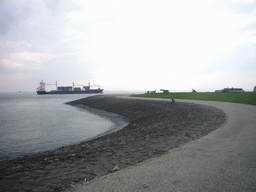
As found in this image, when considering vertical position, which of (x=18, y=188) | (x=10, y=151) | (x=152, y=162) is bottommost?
(x=10, y=151)

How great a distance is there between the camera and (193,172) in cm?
443

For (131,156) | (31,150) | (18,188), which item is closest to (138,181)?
(131,156)

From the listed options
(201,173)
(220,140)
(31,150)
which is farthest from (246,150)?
(31,150)

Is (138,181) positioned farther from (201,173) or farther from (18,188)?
(18,188)

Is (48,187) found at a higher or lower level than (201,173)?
lower

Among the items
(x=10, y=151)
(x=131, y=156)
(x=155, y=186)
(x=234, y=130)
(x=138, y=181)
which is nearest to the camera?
(x=155, y=186)

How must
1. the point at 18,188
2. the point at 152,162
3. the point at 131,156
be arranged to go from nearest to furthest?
the point at 18,188
the point at 152,162
the point at 131,156

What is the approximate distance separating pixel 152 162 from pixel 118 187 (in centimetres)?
176

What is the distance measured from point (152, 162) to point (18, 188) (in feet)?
12.7

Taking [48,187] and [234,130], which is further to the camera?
[234,130]

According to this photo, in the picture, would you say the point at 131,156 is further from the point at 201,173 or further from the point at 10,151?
the point at 10,151

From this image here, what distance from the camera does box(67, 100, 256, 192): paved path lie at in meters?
3.81

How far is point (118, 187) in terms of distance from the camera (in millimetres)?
3934

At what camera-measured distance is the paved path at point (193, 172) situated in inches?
150
